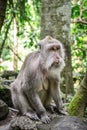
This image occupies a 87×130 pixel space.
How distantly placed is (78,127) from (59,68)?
2.73ft

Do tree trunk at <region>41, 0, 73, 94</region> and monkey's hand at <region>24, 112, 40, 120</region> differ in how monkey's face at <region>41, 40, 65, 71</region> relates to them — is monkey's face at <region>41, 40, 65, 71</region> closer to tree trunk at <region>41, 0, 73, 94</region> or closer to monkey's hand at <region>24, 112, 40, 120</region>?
monkey's hand at <region>24, 112, 40, 120</region>

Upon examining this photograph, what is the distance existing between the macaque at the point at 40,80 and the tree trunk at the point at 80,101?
27 cm

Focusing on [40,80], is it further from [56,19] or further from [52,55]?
[56,19]

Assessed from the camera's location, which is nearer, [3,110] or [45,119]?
[45,119]

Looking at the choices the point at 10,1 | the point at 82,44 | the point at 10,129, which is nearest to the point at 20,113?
the point at 10,129

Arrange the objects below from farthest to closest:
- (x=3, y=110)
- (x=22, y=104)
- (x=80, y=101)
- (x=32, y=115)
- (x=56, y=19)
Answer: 1. (x=56, y=19)
2. (x=3, y=110)
3. (x=80, y=101)
4. (x=22, y=104)
5. (x=32, y=115)

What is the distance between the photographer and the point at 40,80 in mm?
4434

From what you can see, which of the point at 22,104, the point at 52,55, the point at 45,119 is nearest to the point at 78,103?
the point at 45,119

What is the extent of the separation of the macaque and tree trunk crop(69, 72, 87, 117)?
267 millimetres

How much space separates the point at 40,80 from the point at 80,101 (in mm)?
827

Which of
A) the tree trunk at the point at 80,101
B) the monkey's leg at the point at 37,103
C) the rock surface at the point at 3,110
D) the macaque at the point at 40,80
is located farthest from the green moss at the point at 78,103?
the rock surface at the point at 3,110

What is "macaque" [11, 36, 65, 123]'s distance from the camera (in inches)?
169

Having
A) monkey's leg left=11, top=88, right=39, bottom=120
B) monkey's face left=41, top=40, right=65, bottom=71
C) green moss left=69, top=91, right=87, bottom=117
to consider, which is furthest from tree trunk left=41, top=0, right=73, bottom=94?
monkey's face left=41, top=40, right=65, bottom=71

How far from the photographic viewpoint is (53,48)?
4.29 m
